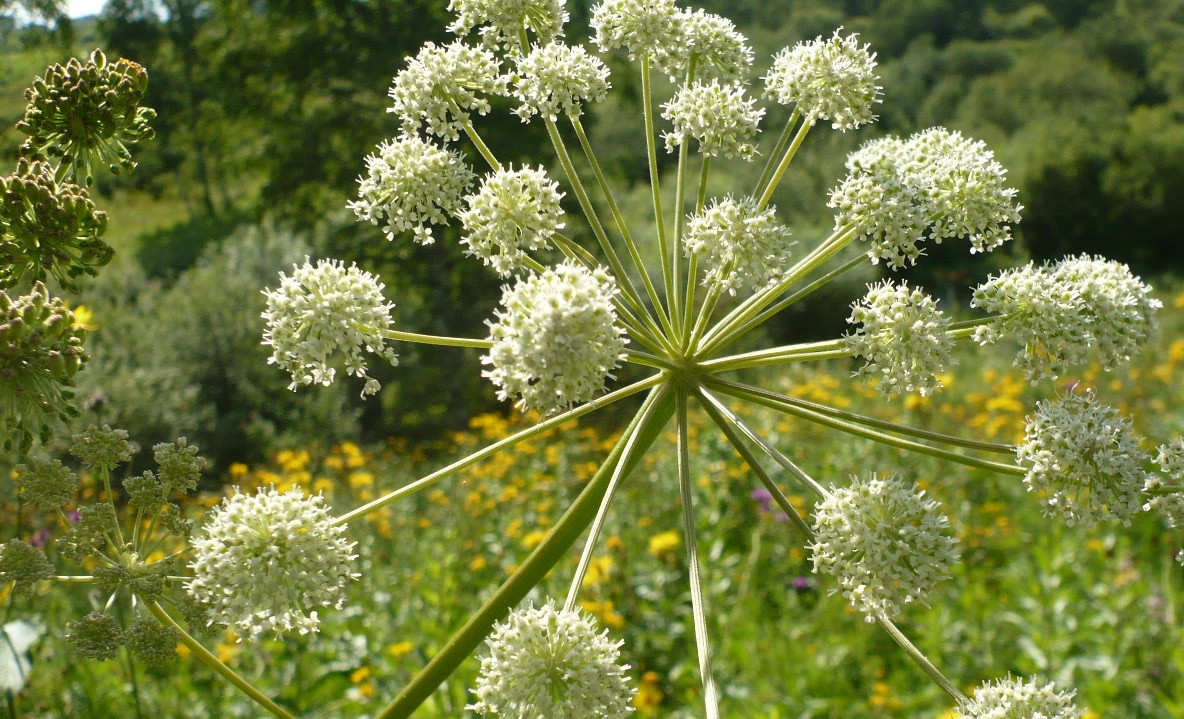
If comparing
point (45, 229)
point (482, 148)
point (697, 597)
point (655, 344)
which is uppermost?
point (482, 148)

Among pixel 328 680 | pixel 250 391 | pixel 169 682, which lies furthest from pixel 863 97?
pixel 250 391

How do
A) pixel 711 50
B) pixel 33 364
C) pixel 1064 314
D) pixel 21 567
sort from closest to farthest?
pixel 33 364 < pixel 21 567 < pixel 1064 314 < pixel 711 50

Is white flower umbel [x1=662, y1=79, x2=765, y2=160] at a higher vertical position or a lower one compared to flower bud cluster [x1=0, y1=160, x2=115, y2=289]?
higher

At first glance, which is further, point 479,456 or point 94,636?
point 479,456

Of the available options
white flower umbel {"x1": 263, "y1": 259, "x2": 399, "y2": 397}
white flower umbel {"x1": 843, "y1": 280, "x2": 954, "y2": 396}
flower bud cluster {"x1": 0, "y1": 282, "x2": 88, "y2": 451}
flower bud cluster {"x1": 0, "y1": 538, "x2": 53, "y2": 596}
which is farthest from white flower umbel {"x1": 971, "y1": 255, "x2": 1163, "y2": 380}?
flower bud cluster {"x1": 0, "y1": 538, "x2": 53, "y2": 596}

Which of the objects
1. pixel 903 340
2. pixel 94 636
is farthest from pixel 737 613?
pixel 94 636

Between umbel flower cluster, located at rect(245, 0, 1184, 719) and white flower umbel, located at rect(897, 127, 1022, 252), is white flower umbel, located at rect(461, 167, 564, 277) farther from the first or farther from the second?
white flower umbel, located at rect(897, 127, 1022, 252)

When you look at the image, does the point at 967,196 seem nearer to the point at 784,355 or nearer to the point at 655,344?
the point at 784,355

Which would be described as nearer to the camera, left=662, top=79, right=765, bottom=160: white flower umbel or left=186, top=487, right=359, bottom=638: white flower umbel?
left=186, top=487, right=359, bottom=638: white flower umbel
